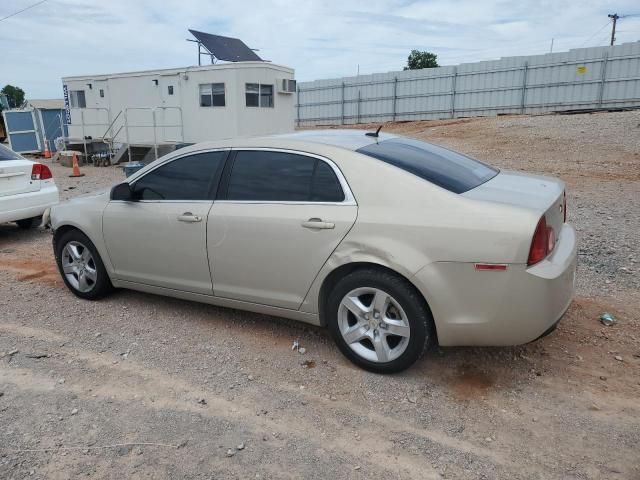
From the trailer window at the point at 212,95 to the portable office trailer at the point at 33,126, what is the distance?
8.45 m

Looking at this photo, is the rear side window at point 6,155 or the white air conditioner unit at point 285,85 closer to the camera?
the rear side window at point 6,155

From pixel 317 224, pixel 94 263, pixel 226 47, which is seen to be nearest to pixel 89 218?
pixel 94 263

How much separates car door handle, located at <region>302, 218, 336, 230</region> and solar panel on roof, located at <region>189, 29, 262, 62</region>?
14.2 metres

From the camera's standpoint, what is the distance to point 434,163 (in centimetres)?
361

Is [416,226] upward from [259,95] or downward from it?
downward

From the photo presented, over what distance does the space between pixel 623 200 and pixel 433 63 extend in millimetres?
41280

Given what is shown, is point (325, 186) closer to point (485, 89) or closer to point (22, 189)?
point (22, 189)

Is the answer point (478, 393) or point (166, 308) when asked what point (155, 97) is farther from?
point (478, 393)

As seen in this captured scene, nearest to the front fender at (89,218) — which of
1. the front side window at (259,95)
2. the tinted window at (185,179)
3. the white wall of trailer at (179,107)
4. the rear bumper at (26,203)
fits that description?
the tinted window at (185,179)

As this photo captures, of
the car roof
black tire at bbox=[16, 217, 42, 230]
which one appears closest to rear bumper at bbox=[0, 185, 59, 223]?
black tire at bbox=[16, 217, 42, 230]

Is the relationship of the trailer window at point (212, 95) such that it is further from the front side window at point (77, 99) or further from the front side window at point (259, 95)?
the front side window at point (77, 99)

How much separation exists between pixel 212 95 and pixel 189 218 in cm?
1227

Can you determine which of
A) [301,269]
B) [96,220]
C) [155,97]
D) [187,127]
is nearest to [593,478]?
[301,269]

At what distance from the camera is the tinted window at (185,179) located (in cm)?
400
